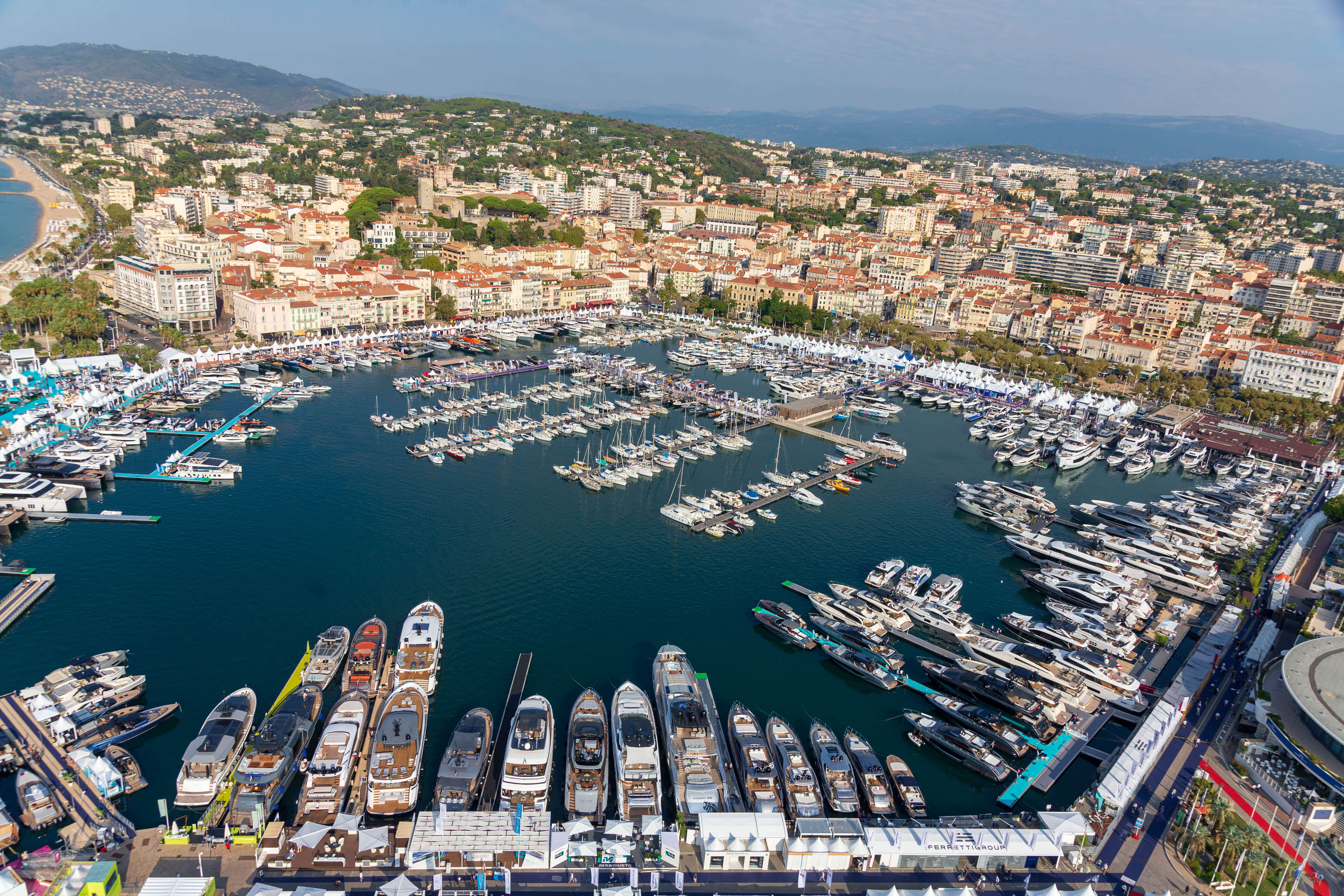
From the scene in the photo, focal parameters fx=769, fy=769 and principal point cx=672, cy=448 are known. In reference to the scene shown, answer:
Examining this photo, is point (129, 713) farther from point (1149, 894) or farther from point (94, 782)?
point (1149, 894)

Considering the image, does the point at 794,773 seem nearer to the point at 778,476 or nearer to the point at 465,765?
the point at 465,765

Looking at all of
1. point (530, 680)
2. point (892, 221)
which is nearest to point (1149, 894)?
point (530, 680)

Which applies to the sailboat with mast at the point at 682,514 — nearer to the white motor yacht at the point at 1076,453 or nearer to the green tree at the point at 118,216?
the white motor yacht at the point at 1076,453

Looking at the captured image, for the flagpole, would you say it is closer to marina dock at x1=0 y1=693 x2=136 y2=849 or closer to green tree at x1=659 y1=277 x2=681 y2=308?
marina dock at x1=0 y1=693 x2=136 y2=849

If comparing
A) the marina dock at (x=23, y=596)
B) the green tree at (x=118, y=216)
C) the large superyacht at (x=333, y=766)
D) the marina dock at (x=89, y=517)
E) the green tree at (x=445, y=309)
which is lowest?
the marina dock at (x=89, y=517)

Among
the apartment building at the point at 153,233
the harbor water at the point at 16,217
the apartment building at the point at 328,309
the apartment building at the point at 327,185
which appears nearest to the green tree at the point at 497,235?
the apartment building at the point at 327,185

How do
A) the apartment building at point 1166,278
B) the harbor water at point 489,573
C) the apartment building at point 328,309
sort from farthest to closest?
the apartment building at point 1166,278 → the apartment building at point 328,309 → the harbor water at point 489,573
